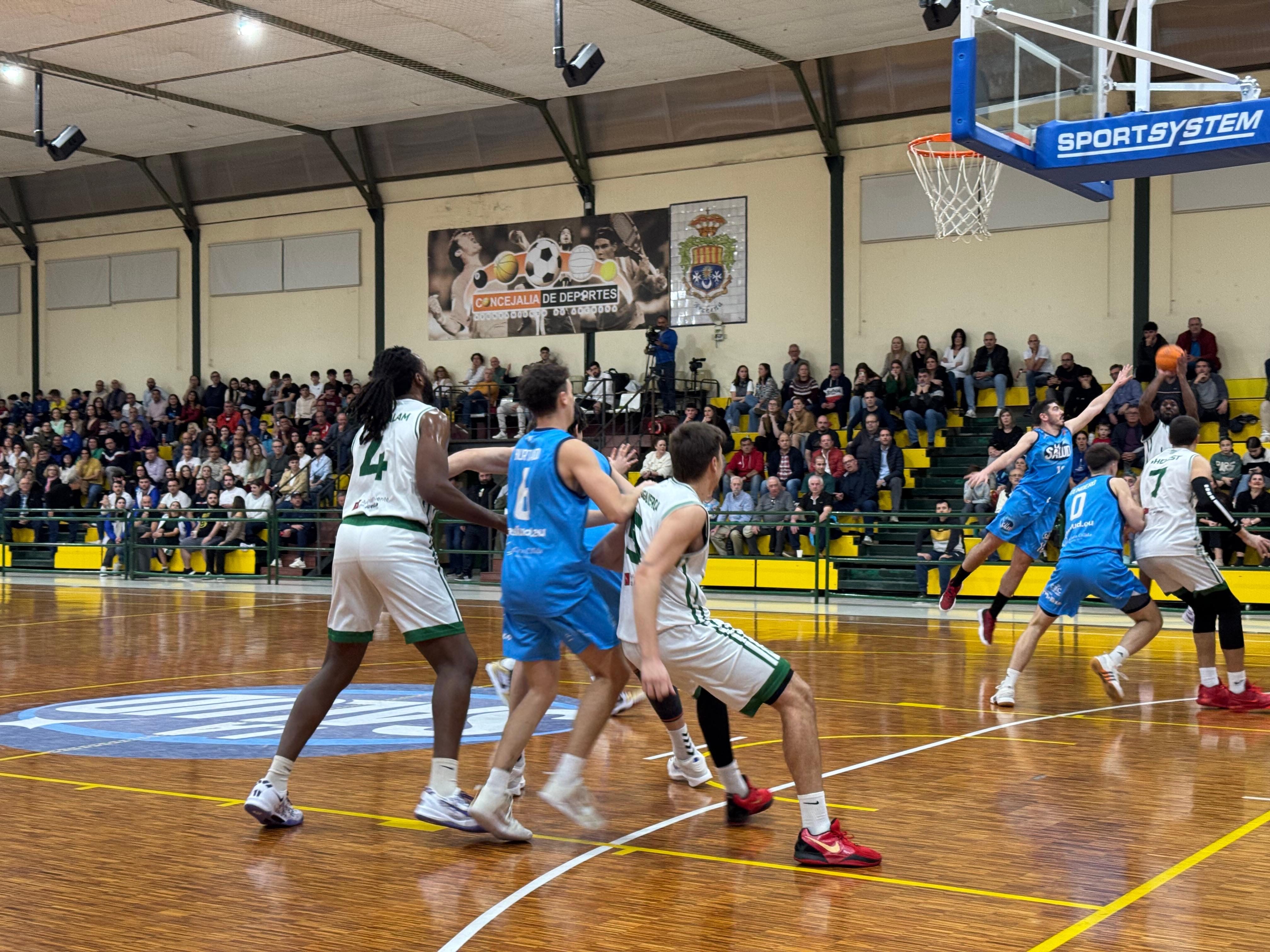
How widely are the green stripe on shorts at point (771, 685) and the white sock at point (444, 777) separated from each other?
119 centimetres

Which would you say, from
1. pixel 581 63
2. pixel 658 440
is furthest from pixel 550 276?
pixel 581 63

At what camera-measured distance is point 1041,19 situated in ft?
28.0

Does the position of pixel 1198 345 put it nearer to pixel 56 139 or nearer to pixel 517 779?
pixel 517 779

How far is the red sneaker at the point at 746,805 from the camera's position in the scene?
556 cm

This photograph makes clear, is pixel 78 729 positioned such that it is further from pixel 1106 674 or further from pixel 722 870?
pixel 1106 674

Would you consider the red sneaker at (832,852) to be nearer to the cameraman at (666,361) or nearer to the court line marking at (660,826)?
the court line marking at (660,826)

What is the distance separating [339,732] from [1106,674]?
15.5 feet

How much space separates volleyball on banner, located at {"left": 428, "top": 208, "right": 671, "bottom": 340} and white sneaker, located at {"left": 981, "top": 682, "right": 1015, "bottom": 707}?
16084 millimetres

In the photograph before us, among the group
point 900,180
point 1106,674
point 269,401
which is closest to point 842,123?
point 900,180

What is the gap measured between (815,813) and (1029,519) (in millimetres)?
6490

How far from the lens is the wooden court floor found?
414cm

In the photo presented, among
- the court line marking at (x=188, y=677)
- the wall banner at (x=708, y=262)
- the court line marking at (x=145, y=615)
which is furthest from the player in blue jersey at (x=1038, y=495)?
the wall banner at (x=708, y=262)

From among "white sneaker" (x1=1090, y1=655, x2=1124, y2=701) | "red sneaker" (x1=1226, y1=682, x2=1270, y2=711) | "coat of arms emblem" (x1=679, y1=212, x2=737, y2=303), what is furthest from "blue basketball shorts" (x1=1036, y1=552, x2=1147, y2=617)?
"coat of arms emblem" (x1=679, y1=212, x2=737, y2=303)

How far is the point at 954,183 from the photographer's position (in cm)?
1833
